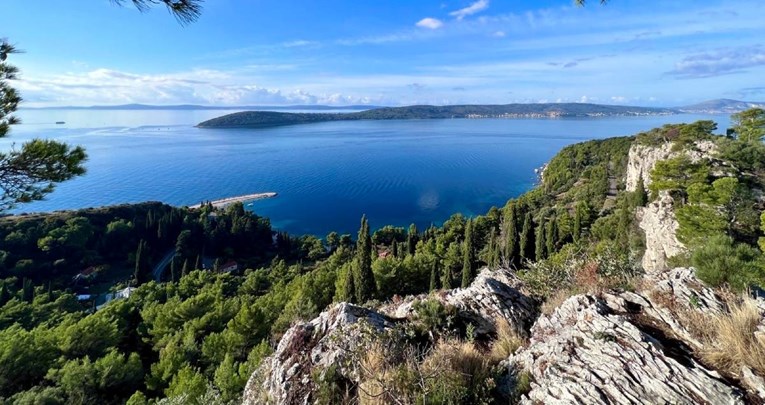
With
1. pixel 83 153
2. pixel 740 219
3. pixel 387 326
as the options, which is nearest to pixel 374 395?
pixel 387 326

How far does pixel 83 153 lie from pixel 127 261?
5216cm

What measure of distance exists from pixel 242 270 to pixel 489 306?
47.2 metres

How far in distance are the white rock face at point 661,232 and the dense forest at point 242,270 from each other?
2.11 ft

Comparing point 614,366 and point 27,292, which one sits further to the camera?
point 27,292

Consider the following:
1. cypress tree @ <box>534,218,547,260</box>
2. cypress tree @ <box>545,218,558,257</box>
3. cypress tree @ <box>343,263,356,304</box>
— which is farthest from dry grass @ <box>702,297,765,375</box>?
cypress tree @ <box>545,218,558,257</box>

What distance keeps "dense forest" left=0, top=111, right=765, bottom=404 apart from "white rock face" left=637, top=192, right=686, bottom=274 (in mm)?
645

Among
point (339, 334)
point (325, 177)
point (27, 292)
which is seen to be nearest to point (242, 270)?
point (27, 292)

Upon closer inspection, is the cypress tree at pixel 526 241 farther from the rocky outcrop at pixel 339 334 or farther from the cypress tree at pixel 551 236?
the rocky outcrop at pixel 339 334

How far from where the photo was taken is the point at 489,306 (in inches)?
247

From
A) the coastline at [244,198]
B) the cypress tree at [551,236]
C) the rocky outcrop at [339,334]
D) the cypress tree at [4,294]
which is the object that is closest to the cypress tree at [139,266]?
the cypress tree at [4,294]

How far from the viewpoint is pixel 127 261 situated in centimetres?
4828

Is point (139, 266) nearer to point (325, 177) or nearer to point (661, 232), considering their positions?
point (661, 232)

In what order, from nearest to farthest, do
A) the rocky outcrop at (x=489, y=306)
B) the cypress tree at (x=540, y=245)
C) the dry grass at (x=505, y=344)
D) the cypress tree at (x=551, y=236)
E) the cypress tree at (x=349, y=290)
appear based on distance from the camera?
the dry grass at (x=505, y=344)
the rocky outcrop at (x=489, y=306)
the cypress tree at (x=349, y=290)
the cypress tree at (x=540, y=245)
the cypress tree at (x=551, y=236)

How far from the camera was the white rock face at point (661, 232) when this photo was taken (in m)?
15.1
